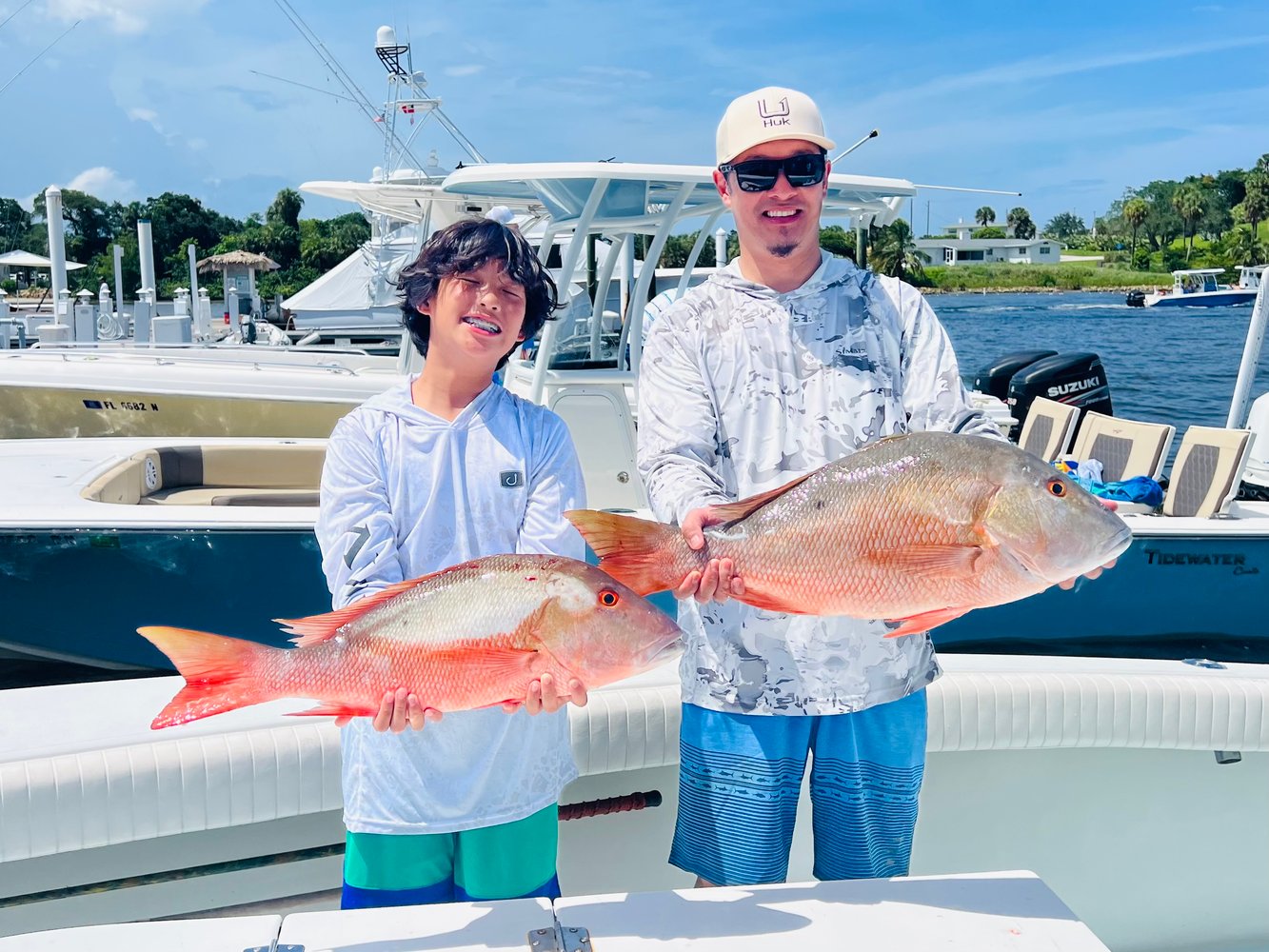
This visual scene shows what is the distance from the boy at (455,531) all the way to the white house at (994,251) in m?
110

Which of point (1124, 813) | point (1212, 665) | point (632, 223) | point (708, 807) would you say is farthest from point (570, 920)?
point (632, 223)

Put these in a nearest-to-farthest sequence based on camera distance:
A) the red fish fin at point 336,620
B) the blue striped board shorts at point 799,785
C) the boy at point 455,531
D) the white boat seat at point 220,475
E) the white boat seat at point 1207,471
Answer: the red fish fin at point 336,620
the boy at point 455,531
the blue striped board shorts at point 799,785
the white boat seat at point 1207,471
the white boat seat at point 220,475

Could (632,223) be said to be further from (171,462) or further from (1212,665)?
(1212,665)

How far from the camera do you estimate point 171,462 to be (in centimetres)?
630

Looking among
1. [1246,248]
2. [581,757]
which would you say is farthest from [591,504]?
[1246,248]

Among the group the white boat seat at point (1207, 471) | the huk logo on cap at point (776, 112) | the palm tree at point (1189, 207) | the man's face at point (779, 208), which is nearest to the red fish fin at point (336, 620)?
the man's face at point (779, 208)

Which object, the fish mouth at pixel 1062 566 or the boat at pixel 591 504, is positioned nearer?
the fish mouth at pixel 1062 566

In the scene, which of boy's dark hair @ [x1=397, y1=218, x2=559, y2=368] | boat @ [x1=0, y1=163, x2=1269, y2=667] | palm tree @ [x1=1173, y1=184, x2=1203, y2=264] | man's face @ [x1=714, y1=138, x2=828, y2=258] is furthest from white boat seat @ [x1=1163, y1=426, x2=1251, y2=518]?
palm tree @ [x1=1173, y1=184, x2=1203, y2=264]

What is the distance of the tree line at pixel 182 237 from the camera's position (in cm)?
5619

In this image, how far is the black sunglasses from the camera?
2153 mm

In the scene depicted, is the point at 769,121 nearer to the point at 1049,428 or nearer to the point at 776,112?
the point at 776,112

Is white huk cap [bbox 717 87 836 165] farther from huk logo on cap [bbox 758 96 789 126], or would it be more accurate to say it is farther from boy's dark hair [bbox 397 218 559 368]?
boy's dark hair [bbox 397 218 559 368]

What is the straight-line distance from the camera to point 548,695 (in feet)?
5.64

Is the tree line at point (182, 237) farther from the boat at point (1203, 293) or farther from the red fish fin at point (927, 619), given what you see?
the red fish fin at point (927, 619)
